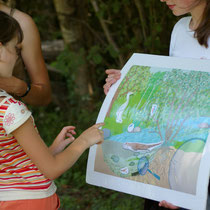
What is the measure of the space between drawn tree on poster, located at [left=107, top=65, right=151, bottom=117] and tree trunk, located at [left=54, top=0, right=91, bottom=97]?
2.75 meters

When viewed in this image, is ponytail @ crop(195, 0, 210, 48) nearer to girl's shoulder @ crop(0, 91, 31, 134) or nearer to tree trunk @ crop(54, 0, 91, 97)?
girl's shoulder @ crop(0, 91, 31, 134)

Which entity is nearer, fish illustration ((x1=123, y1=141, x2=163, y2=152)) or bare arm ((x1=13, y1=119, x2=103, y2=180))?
bare arm ((x1=13, y1=119, x2=103, y2=180))

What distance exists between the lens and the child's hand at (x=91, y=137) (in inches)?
63.1

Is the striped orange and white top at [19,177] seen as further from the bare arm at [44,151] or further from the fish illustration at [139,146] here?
the fish illustration at [139,146]

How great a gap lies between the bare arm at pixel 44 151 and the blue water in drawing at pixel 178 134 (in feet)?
0.54

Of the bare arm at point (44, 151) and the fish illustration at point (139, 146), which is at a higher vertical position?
the bare arm at point (44, 151)

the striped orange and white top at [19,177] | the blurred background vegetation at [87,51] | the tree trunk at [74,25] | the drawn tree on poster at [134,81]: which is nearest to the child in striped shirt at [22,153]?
the striped orange and white top at [19,177]

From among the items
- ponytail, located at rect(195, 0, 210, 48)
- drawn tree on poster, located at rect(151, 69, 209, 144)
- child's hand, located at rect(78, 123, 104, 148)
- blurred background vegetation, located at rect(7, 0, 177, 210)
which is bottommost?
blurred background vegetation, located at rect(7, 0, 177, 210)

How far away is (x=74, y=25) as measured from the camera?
4.77 meters

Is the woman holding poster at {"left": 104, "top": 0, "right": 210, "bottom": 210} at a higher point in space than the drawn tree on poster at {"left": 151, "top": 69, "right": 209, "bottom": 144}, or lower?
higher

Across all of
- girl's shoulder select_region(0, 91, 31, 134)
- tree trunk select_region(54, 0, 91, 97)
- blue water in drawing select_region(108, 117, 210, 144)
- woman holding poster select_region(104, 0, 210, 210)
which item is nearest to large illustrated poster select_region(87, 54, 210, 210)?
blue water in drawing select_region(108, 117, 210, 144)

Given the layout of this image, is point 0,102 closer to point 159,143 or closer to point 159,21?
point 159,143

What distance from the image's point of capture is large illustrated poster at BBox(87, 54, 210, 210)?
58.9 inches

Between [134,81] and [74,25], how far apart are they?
10.2 feet
